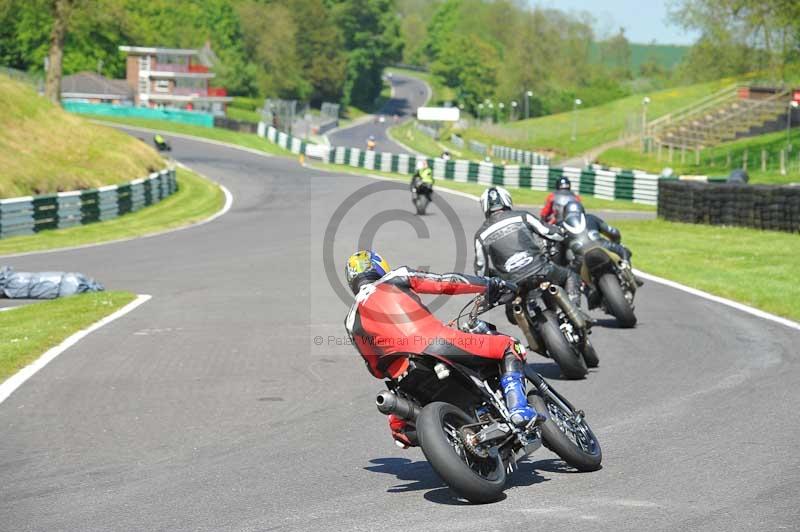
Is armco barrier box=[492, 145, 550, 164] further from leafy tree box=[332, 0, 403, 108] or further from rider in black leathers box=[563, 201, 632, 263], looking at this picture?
leafy tree box=[332, 0, 403, 108]

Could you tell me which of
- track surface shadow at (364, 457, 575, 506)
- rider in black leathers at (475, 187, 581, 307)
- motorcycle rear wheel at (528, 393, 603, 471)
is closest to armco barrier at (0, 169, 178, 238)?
rider in black leathers at (475, 187, 581, 307)

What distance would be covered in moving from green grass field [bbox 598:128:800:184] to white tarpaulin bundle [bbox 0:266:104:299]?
3689 cm

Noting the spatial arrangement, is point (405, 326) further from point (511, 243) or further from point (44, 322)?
point (44, 322)

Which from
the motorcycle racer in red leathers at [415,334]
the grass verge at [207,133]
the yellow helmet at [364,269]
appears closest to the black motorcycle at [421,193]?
the yellow helmet at [364,269]

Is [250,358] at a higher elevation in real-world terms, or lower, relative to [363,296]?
lower

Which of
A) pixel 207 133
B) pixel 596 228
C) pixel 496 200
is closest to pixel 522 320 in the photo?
pixel 496 200

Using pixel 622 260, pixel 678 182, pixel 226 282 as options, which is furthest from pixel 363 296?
pixel 678 182

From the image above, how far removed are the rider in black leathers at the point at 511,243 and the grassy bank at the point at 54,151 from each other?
2662 cm

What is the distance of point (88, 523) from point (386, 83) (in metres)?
196

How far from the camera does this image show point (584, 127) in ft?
343

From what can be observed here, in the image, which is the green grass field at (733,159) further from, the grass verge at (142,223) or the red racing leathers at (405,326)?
the red racing leathers at (405,326)

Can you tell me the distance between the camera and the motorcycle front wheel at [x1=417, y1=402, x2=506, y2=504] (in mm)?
6777

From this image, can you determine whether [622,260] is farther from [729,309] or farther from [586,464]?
[586,464]

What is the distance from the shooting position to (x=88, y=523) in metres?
6.69
